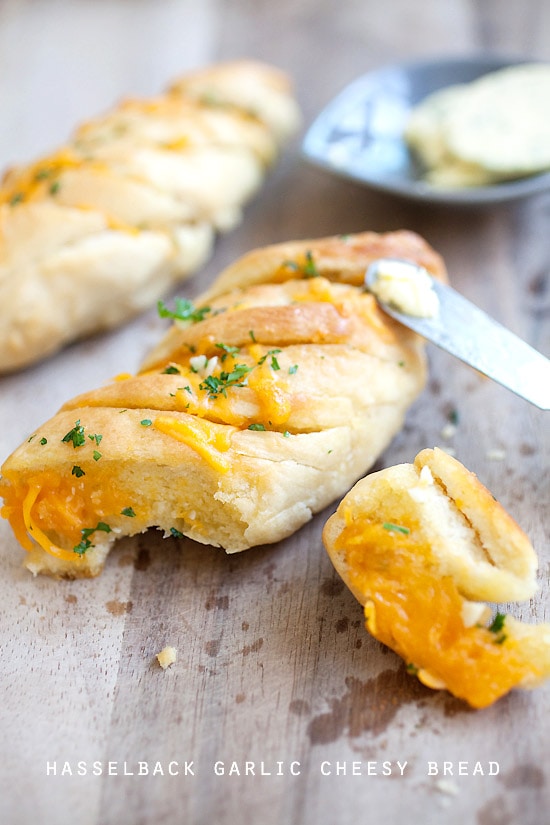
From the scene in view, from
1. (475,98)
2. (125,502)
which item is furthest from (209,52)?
(125,502)

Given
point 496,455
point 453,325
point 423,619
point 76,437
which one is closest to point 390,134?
point 453,325

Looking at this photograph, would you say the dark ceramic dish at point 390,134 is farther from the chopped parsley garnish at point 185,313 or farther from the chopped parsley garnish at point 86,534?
the chopped parsley garnish at point 86,534

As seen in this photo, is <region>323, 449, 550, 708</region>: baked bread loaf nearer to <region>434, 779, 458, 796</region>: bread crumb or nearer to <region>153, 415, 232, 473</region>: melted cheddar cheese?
<region>434, 779, 458, 796</region>: bread crumb

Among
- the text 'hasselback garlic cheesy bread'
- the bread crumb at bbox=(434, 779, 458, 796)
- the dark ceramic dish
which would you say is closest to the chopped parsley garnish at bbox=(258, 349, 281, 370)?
the text 'hasselback garlic cheesy bread'

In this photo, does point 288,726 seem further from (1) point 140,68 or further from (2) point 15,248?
(1) point 140,68

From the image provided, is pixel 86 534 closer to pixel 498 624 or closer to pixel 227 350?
pixel 227 350

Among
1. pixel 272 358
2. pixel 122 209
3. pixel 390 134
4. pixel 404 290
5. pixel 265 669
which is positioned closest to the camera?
pixel 265 669
